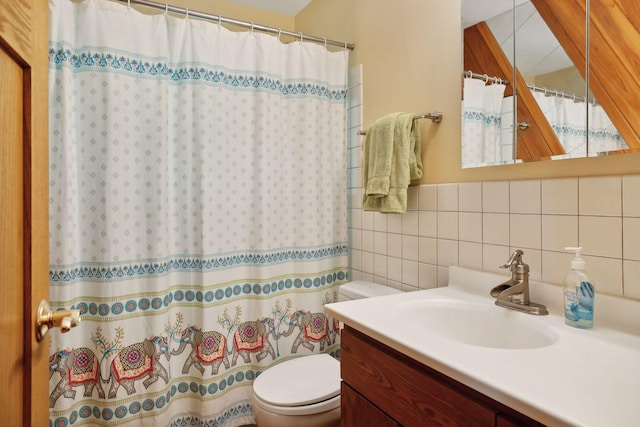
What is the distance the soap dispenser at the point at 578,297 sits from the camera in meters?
0.93

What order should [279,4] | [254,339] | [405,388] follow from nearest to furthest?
1. [405,388]
2. [254,339]
3. [279,4]

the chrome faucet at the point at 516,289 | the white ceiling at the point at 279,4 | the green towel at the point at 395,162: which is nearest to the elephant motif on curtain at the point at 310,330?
the green towel at the point at 395,162

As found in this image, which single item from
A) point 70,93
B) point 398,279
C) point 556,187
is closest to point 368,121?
point 398,279

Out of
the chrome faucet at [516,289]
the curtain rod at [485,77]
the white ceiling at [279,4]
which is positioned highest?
the white ceiling at [279,4]

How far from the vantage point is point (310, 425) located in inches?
52.7

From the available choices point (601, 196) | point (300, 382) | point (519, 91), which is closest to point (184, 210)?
point (300, 382)

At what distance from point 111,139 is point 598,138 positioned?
1.71 m

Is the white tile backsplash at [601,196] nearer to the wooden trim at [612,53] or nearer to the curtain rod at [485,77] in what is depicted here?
the wooden trim at [612,53]

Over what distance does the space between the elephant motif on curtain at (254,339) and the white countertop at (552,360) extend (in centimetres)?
80

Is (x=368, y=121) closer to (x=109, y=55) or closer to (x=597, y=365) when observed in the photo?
(x=109, y=55)

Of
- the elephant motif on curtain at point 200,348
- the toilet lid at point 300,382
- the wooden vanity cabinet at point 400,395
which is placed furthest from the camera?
the elephant motif on curtain at point 200,348

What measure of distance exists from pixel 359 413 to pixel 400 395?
21cm

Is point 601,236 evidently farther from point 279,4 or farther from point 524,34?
point 279,4

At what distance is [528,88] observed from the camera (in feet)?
3.84
